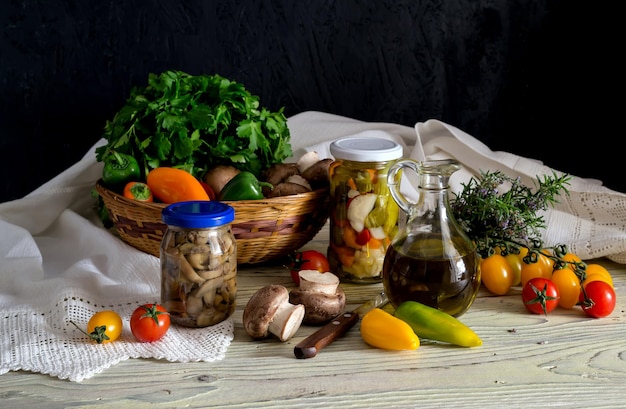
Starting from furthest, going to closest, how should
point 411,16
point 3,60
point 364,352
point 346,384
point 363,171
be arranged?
point 411,16 < point 3,60 < point 363,171 < point 364,352 < point 346,384

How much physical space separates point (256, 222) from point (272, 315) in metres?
0.31

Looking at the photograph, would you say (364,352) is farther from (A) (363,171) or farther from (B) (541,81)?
(B) (541,81)

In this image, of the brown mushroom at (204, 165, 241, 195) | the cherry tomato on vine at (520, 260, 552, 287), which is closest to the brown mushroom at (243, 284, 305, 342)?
the brown mushroom at (204, 165, 241, 195)

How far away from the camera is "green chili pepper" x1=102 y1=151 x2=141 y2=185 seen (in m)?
1.60

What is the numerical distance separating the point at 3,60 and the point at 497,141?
1.46 metres

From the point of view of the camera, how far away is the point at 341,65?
2.19 meters

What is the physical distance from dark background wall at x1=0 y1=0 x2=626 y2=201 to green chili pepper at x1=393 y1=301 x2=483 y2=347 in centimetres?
105

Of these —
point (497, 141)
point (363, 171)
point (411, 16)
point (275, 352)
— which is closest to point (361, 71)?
point (411, 16)

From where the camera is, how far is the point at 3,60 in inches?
79.3

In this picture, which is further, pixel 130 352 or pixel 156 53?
pixel 156 53

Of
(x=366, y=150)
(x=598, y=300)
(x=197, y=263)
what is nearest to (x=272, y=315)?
(x=197, y=263)

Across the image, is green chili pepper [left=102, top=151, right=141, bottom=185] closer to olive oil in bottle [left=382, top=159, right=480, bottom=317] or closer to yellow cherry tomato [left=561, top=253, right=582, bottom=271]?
olive oil in bottle [left=382, top=159, right=480, bottom=317]

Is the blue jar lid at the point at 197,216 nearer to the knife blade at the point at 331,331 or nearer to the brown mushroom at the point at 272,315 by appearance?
the brown mushroom at the point at 272,315

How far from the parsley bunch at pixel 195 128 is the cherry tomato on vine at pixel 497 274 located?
56cm
